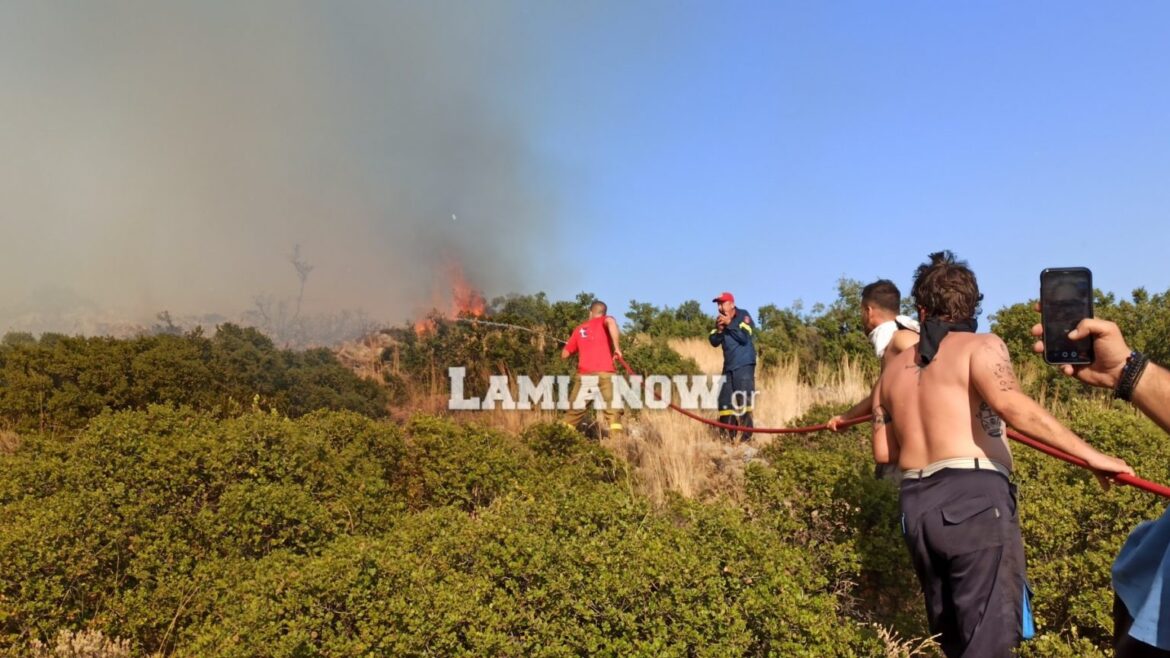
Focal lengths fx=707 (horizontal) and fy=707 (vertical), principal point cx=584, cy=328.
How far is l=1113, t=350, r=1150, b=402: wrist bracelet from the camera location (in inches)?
65.6

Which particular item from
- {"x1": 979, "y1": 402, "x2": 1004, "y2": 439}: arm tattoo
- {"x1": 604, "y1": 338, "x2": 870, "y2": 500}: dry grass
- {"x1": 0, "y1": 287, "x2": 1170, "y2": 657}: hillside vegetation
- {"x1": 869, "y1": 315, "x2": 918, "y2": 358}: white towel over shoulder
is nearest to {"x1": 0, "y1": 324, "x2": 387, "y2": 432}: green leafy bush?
{"x1": 0, "y1": 287, "x2": 1170, "y2": 657}: hillside vegetation

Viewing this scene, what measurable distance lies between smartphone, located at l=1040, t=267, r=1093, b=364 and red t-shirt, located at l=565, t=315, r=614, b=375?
23.7 feet

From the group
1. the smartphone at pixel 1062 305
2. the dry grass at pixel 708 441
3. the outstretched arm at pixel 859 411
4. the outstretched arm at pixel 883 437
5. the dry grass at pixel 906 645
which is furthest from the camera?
the dry grass at pixel 708 441

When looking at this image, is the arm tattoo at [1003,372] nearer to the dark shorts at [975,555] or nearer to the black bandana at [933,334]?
the black bandana at [933,334]

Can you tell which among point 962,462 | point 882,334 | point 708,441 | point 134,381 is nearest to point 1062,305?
point 962,462

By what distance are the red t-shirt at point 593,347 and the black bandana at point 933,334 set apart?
6.30 metres

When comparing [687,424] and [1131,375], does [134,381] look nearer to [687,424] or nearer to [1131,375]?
[687,424]

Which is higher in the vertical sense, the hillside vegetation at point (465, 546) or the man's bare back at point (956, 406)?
the man's bare back at point (956, 406)

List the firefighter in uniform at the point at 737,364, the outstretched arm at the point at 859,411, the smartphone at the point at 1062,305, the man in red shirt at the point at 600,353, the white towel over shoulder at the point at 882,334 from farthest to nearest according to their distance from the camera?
the man in red shirt at the point at 600,353
the firefighter in uniform at the point at 737,364
the white towel over shoulder at the point at 882,334
the outstretched arm at the point at 859,411
the smartphone at the point at 1062,305

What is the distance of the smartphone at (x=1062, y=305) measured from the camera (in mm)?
1912

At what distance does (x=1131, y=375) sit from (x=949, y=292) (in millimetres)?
1313

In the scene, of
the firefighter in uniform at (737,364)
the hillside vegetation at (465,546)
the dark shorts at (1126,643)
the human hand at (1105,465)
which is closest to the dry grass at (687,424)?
the hillside vegetation at (465,546)

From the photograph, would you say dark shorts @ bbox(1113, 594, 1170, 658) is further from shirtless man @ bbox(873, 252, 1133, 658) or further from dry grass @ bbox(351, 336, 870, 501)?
dry grass @ bbox(351, 336, 870, 501)

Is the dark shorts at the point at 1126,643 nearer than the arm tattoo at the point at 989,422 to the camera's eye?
Yes
